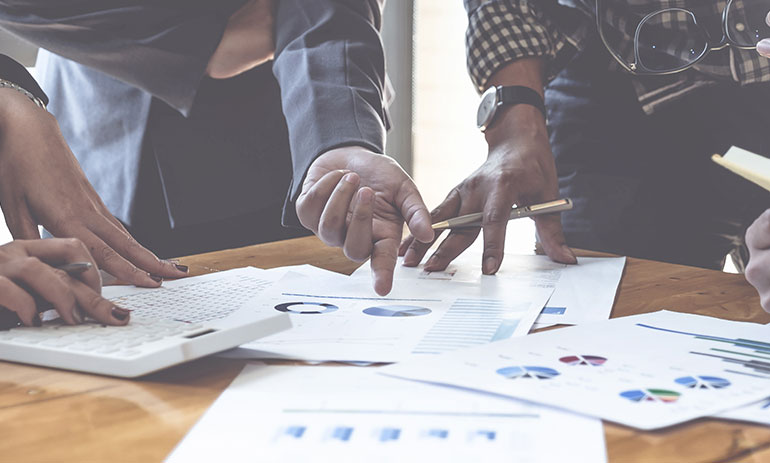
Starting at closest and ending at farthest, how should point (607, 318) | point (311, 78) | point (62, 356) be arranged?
point (62, 356)
point (607, 318)
point (311, 78)

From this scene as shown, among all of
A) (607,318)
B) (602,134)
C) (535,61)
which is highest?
(535,61)

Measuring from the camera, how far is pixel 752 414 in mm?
401

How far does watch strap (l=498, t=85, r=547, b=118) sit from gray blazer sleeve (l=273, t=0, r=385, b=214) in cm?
18

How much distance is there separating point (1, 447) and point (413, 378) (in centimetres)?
24

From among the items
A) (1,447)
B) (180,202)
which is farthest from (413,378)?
(180,202)

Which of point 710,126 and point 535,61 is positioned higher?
point 535,61

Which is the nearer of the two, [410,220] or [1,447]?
[1,447]

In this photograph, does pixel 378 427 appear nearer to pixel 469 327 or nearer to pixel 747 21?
pixel 469 327

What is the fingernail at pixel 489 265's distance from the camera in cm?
84

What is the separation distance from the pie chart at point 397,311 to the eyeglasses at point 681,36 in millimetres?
603

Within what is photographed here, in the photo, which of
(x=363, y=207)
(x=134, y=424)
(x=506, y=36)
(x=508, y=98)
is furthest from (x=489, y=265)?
(x=134, y=424)

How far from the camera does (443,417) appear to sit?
39 centimetres

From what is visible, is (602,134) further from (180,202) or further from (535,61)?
(180,202)

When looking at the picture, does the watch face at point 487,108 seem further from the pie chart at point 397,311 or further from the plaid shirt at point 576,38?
the pie chart at point 397,311
